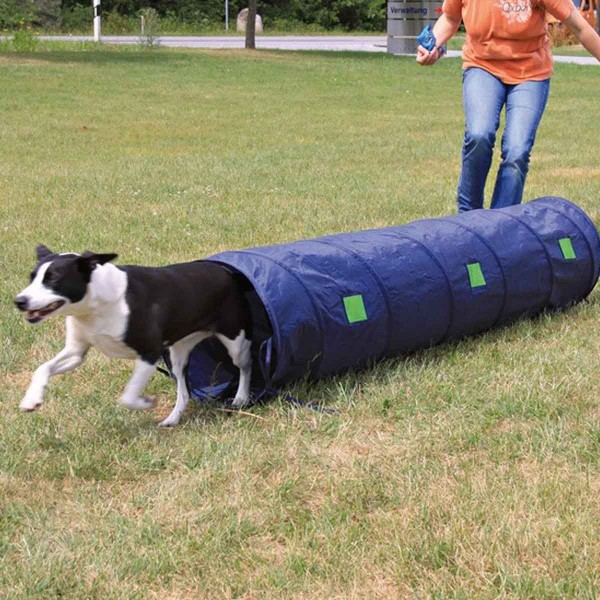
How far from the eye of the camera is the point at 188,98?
20.7 m

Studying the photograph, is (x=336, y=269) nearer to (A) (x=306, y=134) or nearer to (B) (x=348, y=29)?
(A) (x=306, y=134)

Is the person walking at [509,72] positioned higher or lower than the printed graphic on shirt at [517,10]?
lower

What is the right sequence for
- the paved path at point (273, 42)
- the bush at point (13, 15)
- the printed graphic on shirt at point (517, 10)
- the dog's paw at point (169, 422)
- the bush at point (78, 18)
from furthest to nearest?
the bush at point (78, 18) → the bush at point (13, 15) → the paved path at point (273, 42) → the printed graphic on shirt at point (517, 10) → the dog's paw at point (169, 422)

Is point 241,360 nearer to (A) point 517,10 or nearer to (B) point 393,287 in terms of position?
(B) point 393,287

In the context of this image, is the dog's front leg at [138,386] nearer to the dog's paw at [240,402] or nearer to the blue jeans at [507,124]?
the dog's paw at [240,402]

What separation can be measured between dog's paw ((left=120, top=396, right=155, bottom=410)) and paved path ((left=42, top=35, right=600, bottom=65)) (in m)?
29.7

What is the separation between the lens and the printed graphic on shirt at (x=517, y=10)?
6562 millimetres

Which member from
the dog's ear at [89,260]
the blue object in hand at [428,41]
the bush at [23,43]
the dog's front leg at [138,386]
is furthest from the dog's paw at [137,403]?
the bush at [23,43]

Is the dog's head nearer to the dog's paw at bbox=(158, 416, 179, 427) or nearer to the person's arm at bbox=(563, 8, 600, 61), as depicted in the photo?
the dog's paw at bbox=(158, 416, 179, 427)

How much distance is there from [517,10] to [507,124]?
700 millimetres

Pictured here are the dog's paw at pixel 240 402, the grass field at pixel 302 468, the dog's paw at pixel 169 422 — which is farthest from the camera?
the dog's paw at pixel 240 402

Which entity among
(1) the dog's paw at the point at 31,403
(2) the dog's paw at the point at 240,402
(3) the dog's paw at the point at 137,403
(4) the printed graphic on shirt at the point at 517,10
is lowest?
(2) the dog's paw at the point at 240,402

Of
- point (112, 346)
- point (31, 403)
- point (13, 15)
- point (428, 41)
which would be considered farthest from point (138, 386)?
point (13, 15)

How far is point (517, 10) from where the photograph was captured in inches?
259
